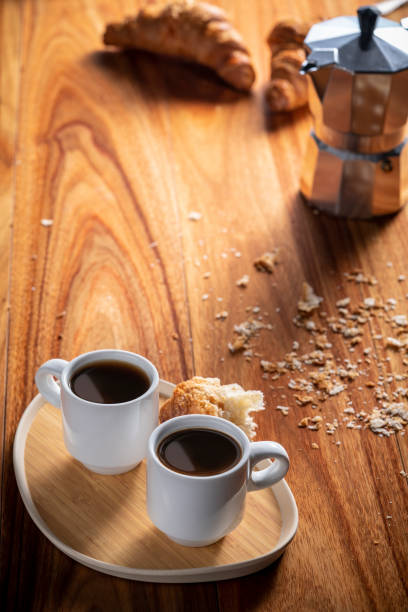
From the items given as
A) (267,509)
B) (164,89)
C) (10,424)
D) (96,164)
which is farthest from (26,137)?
(267,509)

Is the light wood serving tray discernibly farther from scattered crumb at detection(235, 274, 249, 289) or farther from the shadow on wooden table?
the shadow on wooden table

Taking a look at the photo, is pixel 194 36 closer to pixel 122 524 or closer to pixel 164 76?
pixel 164 76

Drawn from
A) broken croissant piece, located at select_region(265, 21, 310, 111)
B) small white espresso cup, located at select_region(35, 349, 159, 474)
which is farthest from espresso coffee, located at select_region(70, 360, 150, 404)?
broken croissant piece, located at select_region(265, 21, 310, 111)

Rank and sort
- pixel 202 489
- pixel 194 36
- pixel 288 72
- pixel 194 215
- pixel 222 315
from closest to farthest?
pixel 202 489, pixel 222 315, pixel 194 215, pixel 288 72, pixel 194 36

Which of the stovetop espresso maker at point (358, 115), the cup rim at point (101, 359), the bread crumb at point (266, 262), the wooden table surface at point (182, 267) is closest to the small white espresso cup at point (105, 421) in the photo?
the cup rim at point (101, 359)

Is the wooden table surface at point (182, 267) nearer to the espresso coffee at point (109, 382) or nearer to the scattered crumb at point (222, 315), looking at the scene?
the scattered crumb at point (222, 315)

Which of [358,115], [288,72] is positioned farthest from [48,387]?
[288,72]
